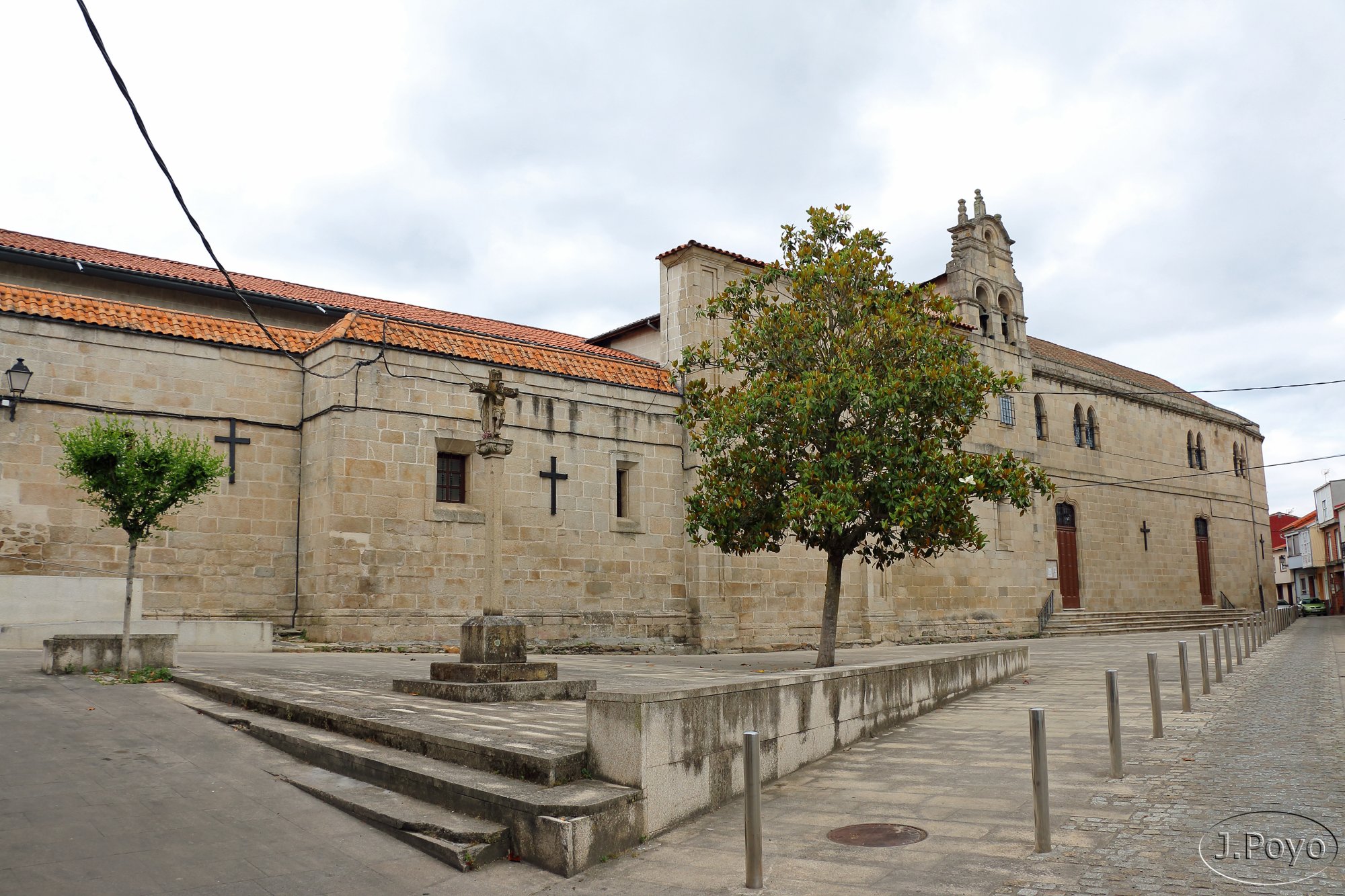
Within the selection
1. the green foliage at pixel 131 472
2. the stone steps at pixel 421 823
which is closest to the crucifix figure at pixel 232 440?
the green foliage at pixel 131 472

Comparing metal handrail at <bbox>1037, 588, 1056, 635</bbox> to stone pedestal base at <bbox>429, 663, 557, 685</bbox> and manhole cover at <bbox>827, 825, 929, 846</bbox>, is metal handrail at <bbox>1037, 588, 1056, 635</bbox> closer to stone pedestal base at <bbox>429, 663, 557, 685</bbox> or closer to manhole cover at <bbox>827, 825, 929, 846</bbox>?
stone pedestal base at <bbox>429, 663, 557, 685</bbox>

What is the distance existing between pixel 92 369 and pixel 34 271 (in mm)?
4595

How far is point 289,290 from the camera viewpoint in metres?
21.5

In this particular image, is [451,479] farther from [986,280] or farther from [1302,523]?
[1302,523]

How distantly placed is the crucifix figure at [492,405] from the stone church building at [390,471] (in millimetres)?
4201

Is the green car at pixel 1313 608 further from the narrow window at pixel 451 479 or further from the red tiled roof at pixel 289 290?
the narrow window at pixel 451 479

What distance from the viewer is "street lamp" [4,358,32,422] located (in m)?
14.5

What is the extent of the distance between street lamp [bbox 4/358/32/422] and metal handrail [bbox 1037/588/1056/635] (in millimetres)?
25717

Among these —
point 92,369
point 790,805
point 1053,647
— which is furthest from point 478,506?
point 1053,647

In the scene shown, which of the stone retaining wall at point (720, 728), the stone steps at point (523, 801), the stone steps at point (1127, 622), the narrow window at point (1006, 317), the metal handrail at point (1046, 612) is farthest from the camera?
the narrow window at point (1006, 317)

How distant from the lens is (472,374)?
17.9 metres

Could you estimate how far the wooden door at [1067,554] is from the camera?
30375 mm

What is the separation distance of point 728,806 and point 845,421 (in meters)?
8.67

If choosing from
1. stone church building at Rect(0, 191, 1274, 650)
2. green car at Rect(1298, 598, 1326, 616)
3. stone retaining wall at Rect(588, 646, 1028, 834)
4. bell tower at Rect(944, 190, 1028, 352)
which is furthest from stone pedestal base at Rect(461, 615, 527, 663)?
green car at Rect(1298, 598, 1326, 616)
